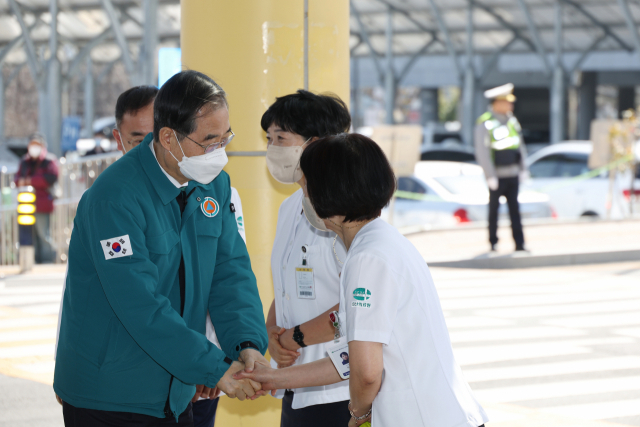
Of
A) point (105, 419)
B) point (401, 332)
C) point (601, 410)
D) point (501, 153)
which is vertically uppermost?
point (501, 153)

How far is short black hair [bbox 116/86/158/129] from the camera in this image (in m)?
3.62

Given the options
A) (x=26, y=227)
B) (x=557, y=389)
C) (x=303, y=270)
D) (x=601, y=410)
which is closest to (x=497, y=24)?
(x=26, y=227)

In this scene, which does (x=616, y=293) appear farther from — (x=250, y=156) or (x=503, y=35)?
(x=503, y=35)

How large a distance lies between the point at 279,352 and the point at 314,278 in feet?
1.09

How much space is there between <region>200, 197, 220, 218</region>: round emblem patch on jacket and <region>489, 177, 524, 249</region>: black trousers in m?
8.77

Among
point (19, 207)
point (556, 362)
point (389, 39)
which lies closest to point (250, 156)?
point (556, 362)

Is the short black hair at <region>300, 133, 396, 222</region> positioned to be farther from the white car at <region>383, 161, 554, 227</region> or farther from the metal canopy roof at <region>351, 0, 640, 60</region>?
the metal canopy roof at <region>351, 0, 640, 60</region>

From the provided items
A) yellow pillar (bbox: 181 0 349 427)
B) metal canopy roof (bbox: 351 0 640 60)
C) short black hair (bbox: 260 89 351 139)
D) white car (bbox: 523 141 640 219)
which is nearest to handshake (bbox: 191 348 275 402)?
short black hair (bbox: 260 89 351 139)

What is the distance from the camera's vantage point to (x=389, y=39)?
27.4m

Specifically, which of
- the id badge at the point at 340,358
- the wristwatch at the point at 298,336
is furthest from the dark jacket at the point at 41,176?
the id badge at the point at 340,358

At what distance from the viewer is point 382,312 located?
222 centimetres

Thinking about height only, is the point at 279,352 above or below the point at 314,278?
below

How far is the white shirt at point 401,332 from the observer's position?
7.34 feet

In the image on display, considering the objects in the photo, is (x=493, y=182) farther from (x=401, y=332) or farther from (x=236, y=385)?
(x=401, y=332)
